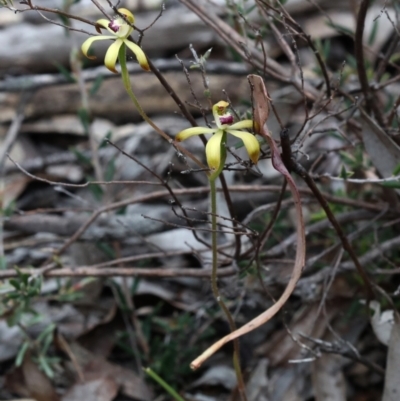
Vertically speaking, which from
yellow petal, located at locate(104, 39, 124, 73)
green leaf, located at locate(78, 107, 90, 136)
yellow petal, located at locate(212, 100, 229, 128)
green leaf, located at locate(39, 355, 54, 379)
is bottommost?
green leaf, located at locate(39, 355, 54, 379)

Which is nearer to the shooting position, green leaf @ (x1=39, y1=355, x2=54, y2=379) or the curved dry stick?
the curved dry stick

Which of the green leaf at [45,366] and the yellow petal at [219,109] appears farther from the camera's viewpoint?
the green leaf at [45,366]

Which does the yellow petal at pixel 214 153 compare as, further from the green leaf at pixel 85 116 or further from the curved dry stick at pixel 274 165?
the green leaf at pixel 85 116

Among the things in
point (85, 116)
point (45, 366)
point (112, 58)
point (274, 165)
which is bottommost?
point (45, 366)

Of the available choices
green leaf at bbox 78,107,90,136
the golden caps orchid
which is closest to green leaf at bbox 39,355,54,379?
green leaf at bbox 78,107,90,136

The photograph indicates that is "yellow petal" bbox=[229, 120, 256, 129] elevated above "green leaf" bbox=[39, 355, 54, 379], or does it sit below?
above

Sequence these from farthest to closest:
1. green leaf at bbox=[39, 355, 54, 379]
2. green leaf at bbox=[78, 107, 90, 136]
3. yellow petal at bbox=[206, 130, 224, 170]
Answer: green leaf at bbox=[78, 107, 90, 136] → green leaf at bbox=[39, 355, 54, 379] → yellow petal at bbox=[206, 130, 224, 170]

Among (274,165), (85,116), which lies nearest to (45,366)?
(85,116)

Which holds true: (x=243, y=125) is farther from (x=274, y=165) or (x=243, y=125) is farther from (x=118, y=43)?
(x=118, y=43)

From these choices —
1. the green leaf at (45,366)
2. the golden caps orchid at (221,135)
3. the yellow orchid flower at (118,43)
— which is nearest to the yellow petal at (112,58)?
the yellow orchid flower at (118,43)

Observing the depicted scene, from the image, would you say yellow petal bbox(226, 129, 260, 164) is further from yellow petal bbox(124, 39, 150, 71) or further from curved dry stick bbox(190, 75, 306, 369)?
yellow petal bbox(124, 39, 150, 71)
